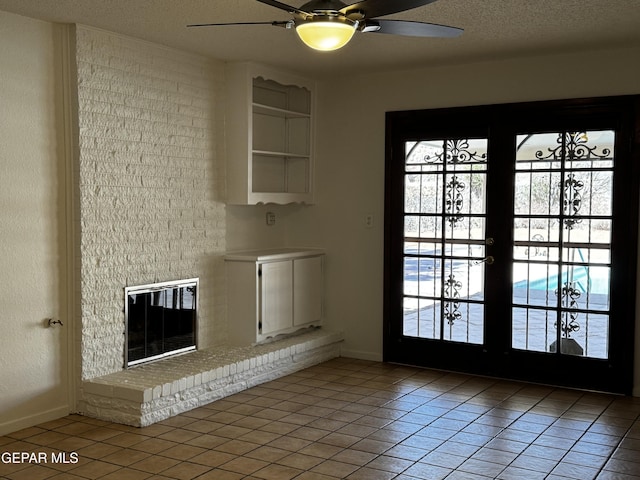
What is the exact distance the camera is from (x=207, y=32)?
4.51 m

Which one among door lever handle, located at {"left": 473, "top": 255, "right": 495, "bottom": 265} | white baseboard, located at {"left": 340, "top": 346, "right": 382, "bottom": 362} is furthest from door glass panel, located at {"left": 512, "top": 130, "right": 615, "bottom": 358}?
white baseboard, located at {"left": 340, "top": 346, "right": 382, "bottom": 362}

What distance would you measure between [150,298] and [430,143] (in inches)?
99.9

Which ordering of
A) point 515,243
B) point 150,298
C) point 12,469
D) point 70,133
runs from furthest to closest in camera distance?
point 515,243, point 150,298, point 70,133, point 12,469

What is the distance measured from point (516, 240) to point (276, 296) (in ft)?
6.39

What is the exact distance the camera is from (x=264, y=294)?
18.1ft

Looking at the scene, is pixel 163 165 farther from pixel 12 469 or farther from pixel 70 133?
pixel 12 469

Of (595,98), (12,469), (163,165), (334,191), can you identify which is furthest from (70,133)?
(595,98)

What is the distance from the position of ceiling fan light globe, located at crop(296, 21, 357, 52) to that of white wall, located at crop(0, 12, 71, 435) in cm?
204

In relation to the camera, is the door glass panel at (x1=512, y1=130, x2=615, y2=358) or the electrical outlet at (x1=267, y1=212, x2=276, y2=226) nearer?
the door glass panel at (x1=512, y1=130, x2=615, y2=358)

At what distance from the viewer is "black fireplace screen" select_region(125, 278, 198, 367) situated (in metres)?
4.77

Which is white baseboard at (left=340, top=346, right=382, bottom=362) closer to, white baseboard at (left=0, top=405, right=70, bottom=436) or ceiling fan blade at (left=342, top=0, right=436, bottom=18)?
white baseboard at (left=0, top=405, right=70, bottom=436)

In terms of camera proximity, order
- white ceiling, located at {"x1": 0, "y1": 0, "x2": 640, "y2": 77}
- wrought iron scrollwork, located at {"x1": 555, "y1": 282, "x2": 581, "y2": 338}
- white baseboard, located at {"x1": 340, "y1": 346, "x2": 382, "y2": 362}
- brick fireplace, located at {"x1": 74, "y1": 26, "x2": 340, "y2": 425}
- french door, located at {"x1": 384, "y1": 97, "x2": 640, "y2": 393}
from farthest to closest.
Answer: white baseboard, located at {"x1": 340, "y1": 346, "x2": 382, "y2": 362}, wrought iron scrollwork, located at {"x1": 555, "y1": 282, "x2": 581, "y2": 338}, french door, located at {"x1": 384, "y1": 97, "x2": 640, "y2": 393}, brick fireplace, located at {"x1": 74, "y1": 26, "x2": 340, "y2": 425}, white ceiling, located at {"x1": 0, "y1": 0, "x2": 640, "y2": 77}
